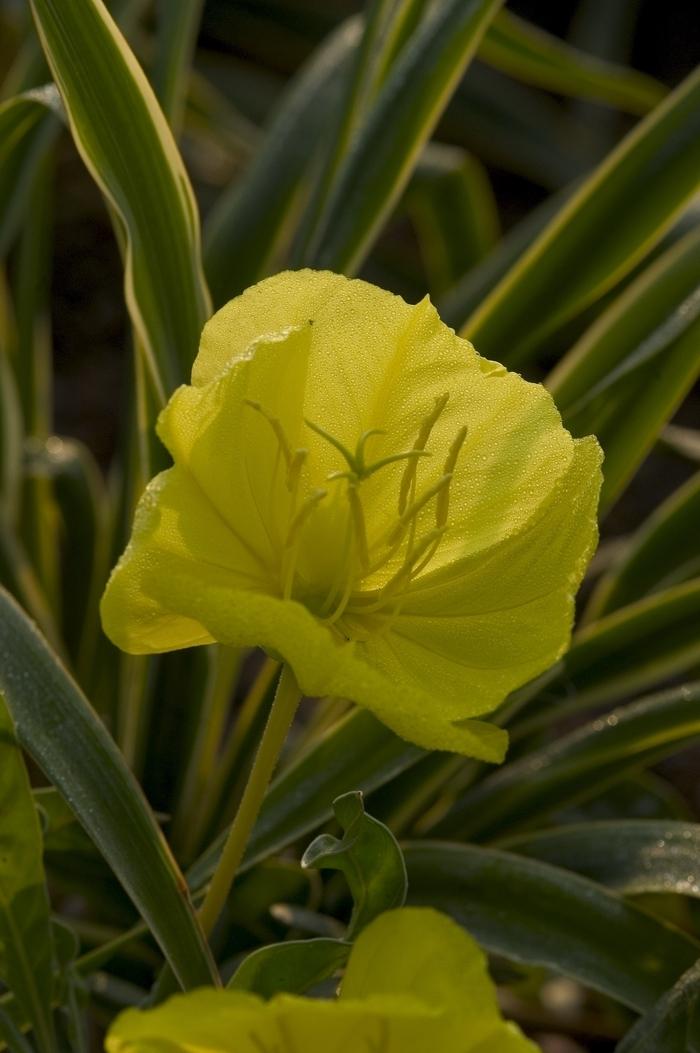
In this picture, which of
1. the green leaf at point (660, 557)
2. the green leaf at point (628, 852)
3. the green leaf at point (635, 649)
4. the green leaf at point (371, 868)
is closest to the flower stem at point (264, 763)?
the green leaf at point (371, 868)

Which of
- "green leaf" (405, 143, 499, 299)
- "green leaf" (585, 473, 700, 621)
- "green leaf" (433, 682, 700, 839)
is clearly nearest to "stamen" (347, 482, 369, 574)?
"green leaf" (433, 682, 700, 839)

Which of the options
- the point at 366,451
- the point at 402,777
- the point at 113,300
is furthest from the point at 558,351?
the point at 366,451

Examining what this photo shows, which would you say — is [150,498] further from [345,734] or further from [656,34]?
[656,34]

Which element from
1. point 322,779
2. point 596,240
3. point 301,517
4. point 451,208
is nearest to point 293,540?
point 301,517

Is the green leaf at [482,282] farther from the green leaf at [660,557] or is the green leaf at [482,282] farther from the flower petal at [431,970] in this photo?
the flower petal at [431,970]

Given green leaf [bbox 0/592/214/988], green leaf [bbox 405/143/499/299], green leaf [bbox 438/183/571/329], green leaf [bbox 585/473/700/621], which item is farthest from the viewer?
green leaf [bbox 405/143/499/299]

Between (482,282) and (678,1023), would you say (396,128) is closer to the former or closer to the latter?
(482,282)

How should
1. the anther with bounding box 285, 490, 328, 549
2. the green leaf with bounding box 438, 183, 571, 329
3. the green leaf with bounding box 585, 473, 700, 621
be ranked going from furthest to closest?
1. the green leaf with bounding box 438, 183, 571, 329
2. the green leaf with bounding box 585, 473, 700, 621
3. the anther with bounding box 285, 490, 328, 549

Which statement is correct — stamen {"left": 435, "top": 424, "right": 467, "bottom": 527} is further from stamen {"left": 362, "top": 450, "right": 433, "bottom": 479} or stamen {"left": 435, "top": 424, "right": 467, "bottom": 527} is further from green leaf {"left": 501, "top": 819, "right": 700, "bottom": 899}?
green leaf {"left": 501, "top": 819, "right": 700, "bottom": 899}
